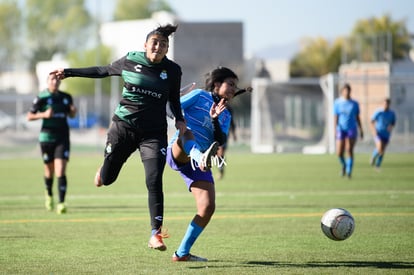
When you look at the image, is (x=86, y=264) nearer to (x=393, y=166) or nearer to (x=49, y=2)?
(x=393, y=166)

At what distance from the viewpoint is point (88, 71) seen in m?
9.84

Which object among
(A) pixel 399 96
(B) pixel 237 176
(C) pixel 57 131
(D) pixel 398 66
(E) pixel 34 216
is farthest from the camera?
(D) pixel 398 66

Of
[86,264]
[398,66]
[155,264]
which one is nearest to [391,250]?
[155,264]

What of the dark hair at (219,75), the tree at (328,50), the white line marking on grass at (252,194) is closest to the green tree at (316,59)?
the tree at (328,50)

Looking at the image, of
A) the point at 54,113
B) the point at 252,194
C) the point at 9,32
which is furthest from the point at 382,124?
the point at 9,32

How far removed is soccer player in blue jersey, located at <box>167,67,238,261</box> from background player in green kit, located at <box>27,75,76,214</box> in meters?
6.04

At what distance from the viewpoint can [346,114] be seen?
24.0 m

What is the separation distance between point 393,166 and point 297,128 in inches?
846

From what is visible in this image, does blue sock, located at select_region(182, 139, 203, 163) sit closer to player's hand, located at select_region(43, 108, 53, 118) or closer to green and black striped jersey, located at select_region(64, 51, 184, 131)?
green and black striped jersey, located at select_region(64, 51, 184, 131)

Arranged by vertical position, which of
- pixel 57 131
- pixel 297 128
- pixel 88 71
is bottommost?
pixel 297 128

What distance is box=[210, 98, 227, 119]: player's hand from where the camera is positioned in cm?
941

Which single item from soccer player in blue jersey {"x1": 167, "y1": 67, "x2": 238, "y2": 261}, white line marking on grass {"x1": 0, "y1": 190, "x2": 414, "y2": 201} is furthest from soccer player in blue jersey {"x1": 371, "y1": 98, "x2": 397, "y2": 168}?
soccer player in blue jersey {"x1": 167, "y1": 67, "x2": 238, "y2": 261}

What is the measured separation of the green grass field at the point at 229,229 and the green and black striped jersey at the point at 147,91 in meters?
1.54

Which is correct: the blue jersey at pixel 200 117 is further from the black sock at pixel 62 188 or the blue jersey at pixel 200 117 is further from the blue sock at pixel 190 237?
the black sock at pixel 62 188
